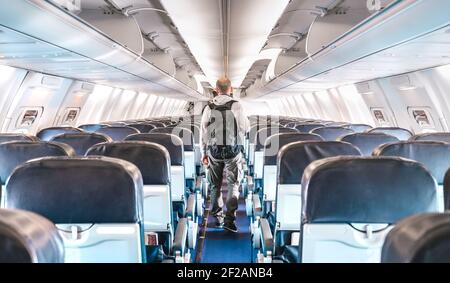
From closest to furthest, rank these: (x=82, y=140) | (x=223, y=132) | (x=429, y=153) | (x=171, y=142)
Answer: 1. (x=429, y=153)
2. (x=82, y=140)
3. (x=171, y=142)
4. (x=223, y=132)

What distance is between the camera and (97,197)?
230cm

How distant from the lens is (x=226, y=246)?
570 centimetres

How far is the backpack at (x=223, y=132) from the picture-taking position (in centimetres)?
593

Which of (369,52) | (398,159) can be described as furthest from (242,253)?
(398,159)

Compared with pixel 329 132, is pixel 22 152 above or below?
below

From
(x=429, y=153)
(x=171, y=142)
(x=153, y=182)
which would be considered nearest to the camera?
(x=429, y=153)

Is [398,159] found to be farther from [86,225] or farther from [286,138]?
[286,138]

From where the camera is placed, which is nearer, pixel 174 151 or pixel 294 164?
pixel 294 164

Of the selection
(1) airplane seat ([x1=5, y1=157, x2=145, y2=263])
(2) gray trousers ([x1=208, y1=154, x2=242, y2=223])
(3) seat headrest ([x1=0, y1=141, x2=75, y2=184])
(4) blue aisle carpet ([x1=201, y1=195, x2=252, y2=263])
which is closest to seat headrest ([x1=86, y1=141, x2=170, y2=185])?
(3) seat headrest ([x1=0, y1=141, x2=75, y2=184])

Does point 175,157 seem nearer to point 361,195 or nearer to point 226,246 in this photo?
point 226,246

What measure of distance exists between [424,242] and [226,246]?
4.81m

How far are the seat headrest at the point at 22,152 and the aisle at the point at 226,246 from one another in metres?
2.34

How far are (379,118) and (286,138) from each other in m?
7.58

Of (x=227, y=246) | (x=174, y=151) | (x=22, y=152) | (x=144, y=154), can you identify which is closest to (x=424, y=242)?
(x=144, y=154)
